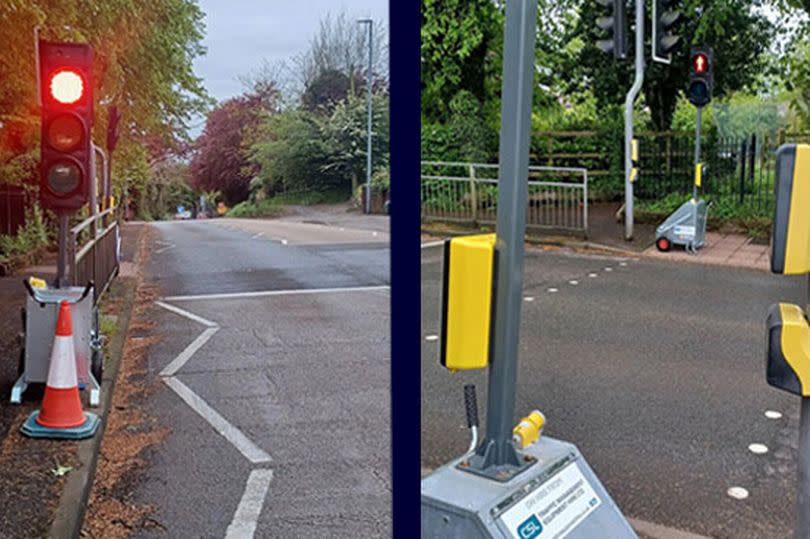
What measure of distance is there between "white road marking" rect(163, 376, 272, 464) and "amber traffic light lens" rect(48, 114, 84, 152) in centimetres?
129

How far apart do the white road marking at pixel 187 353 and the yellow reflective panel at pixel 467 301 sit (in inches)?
54.4

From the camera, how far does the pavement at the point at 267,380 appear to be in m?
2.36

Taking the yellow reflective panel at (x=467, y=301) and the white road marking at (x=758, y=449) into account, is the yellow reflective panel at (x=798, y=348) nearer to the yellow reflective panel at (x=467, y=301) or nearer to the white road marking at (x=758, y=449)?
the yellow reflective panel at (x=467, y=301)

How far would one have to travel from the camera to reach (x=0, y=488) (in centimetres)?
336

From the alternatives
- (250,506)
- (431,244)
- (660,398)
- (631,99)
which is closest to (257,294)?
(250,506)

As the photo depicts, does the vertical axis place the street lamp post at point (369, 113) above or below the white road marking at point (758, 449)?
above

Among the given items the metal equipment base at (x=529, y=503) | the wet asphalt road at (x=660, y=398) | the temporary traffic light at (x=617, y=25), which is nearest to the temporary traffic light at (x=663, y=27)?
the temporary traffic light at (x=617, y=25)

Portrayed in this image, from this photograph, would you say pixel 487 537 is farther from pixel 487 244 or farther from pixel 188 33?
pixel 188 33

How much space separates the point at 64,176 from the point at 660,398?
11.2 ft

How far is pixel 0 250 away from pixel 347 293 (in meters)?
2.00

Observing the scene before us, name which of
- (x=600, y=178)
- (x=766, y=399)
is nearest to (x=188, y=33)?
(x=766, y=399)

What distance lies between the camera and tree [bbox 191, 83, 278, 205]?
2090 mm

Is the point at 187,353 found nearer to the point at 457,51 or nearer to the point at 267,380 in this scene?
the point at 267,380

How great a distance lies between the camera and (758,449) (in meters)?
4.23
